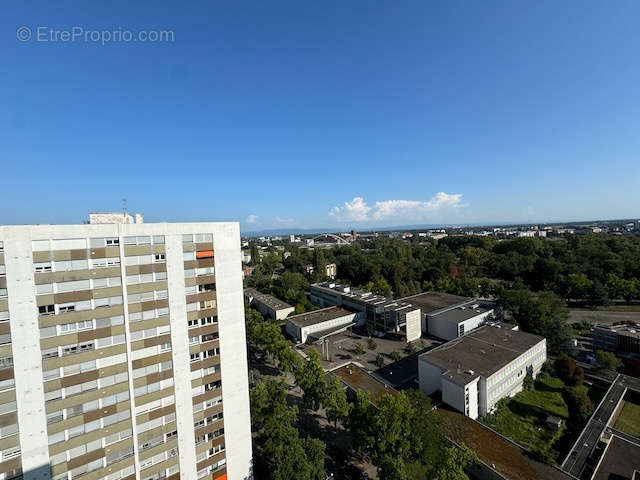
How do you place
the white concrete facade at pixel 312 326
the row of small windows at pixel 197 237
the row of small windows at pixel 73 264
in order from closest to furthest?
1. the row of small windows at pixel 73 264
2. the row of small windows at pixel 197 237
3. the white concrete facade at pixel 312 326

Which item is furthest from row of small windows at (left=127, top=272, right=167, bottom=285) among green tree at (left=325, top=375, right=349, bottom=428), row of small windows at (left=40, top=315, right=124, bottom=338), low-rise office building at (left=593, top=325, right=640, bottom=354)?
low-rise office building at (left=593, top=325, right=640, bottom=354)

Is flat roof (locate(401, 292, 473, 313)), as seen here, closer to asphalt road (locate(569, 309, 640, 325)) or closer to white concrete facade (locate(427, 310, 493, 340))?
white concrete facade (locate(427, 310, 493, 340))

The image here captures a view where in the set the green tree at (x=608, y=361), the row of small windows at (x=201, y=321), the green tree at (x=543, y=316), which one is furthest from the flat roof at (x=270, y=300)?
the green tree at (x=608, y=361)

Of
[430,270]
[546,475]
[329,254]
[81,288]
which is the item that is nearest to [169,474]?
[81,288]

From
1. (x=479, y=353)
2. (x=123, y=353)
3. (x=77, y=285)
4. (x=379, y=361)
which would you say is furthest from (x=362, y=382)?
(x=77, y=285)

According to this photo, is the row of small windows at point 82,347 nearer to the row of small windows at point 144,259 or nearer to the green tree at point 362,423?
the row of small windows at point 144,259

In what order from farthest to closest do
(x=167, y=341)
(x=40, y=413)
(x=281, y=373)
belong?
(x=281, y=373) < (x=167, y=341) < (x=40, y=413)

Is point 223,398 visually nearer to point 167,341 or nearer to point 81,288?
point 167,341

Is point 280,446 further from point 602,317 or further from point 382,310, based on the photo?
point 602,317
